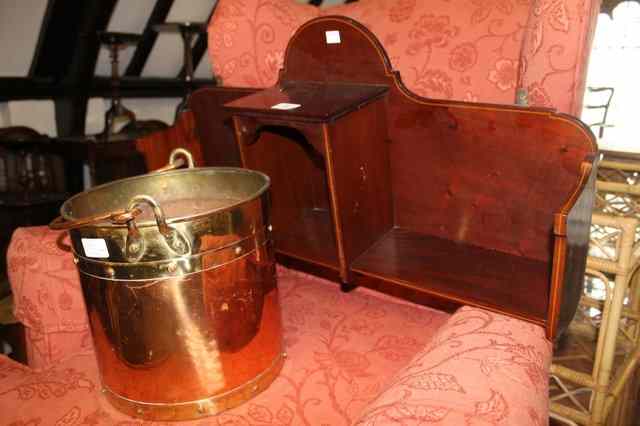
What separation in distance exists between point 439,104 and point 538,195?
258 millimetres

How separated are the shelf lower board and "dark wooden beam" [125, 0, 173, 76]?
3.04 m

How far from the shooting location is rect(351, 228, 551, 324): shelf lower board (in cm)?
98

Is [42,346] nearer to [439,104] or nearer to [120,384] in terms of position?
[120,384]

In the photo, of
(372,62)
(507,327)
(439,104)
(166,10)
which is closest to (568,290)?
(507,327)

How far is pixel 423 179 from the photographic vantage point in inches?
47.1

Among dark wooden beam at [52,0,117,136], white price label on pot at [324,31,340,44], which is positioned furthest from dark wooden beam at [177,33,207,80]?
white price label on pot at [324,31,340,44]

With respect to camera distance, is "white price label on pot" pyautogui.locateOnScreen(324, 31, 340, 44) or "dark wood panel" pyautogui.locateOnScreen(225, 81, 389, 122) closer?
"dark wood panel" pyautogui.locateOnScreen(225, 81, 389, 122)

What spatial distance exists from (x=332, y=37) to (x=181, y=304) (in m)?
0.67

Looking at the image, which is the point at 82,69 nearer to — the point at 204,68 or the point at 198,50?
the point at 198,50

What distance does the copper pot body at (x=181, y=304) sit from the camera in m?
0.81

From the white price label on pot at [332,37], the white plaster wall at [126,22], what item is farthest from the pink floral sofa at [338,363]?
the white plaster wall at [126,22]

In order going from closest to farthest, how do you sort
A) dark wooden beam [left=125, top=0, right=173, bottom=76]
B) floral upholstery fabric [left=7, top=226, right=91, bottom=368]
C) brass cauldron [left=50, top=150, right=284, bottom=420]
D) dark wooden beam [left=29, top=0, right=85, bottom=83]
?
brass cauldron [left=50, top=150, right=284, bottom=420]
floral upholstery fabric [left=7, top=226, right=91, bottom=368]
dark wooden beam [left=29, top=0, right=85, bottom=83]
dark wooden beam [left=125, top=0, right=173, bottom=76]

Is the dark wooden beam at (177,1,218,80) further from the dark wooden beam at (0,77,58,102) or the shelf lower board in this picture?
the shelf lower board

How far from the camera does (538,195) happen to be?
1.02 m
